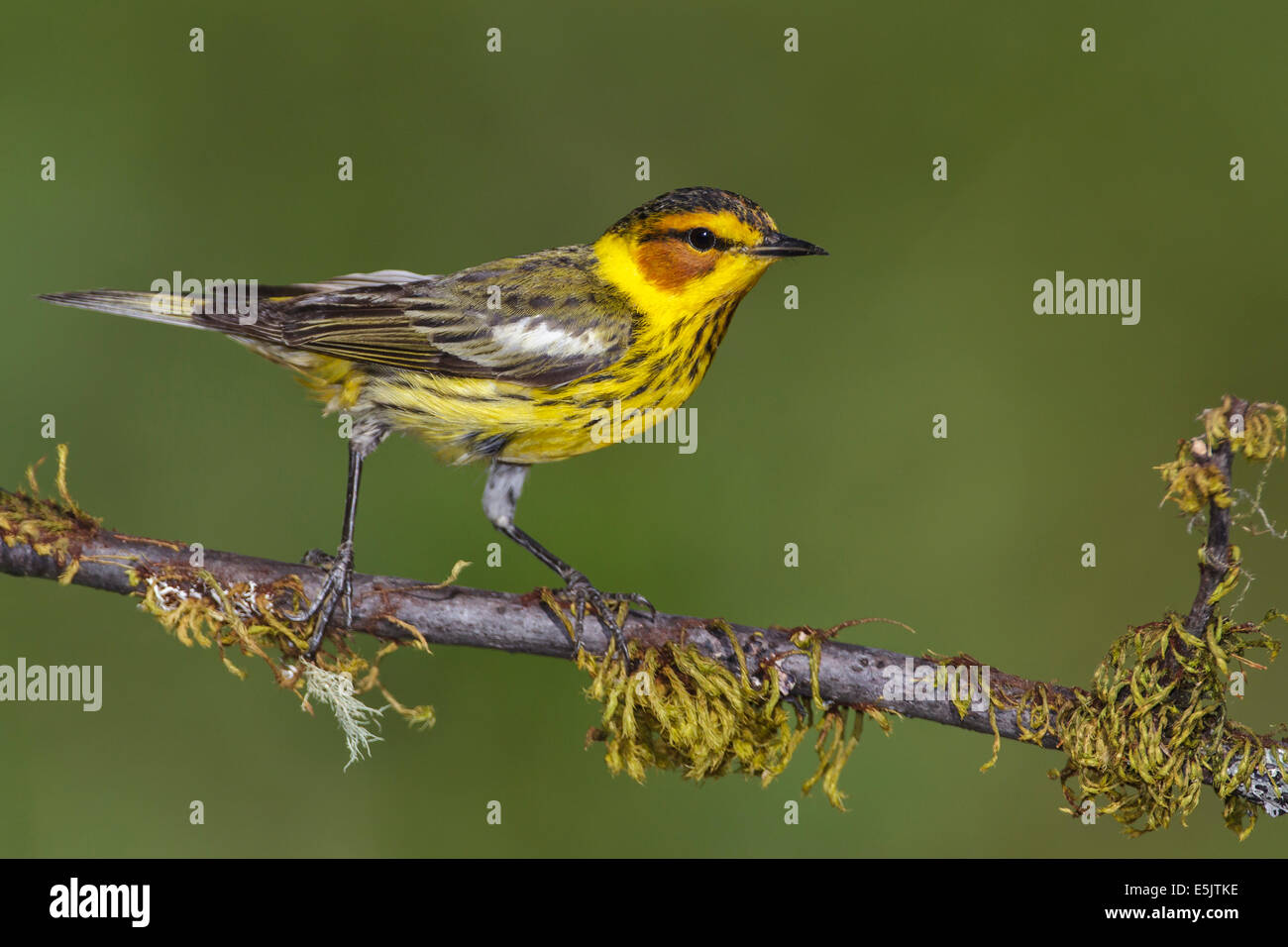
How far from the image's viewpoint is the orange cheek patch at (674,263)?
466 cm

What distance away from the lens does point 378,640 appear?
406 cm

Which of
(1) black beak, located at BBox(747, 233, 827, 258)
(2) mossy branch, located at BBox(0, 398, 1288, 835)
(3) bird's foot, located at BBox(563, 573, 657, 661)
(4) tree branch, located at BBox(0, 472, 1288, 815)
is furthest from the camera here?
(1) black beak, located at BBox(747, 233, 827, 258)

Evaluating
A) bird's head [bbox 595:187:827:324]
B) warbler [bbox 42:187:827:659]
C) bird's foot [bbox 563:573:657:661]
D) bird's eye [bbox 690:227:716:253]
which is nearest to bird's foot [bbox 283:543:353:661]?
warbler [bbox 42:187:827:659]

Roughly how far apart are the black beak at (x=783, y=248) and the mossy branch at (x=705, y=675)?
146 centimetres

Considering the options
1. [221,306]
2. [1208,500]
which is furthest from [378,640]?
[1208,500]

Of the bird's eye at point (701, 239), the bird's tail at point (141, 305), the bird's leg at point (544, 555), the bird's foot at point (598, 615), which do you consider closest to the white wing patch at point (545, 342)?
the bird's eye at point (701, 239)

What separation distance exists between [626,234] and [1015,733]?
2494 millimetres

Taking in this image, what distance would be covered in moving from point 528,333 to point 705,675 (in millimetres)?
1652

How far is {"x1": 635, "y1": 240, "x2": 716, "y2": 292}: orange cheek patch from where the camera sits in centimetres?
466

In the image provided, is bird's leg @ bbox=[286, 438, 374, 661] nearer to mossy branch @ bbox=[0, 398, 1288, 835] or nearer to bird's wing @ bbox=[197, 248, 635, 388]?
mossy branch @ bbox=[0, 398, 1288, 835]

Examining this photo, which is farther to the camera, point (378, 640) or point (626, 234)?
point (626, 234)

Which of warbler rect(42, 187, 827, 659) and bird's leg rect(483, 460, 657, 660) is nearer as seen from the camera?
bird's leg rect(483, 460, 657, 660)

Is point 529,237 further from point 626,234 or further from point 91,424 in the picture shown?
point 91,424

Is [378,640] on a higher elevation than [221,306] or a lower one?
lower
